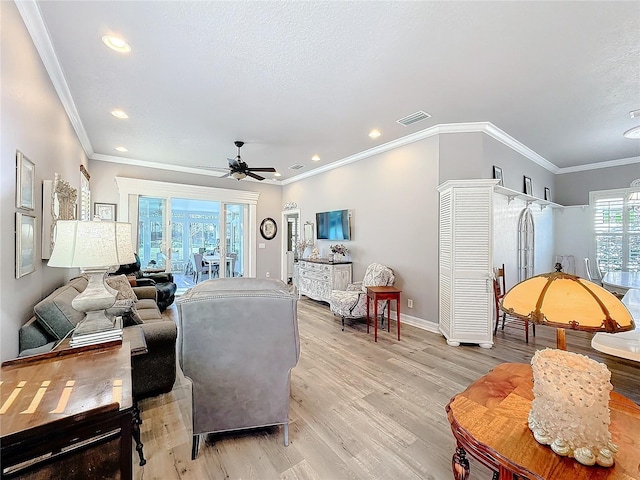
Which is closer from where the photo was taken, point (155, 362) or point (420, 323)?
point (155, 362)

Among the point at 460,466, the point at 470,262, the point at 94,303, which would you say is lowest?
the point at 460,466

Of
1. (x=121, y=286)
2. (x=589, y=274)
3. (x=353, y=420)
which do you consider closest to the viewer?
(x=353, y=420)

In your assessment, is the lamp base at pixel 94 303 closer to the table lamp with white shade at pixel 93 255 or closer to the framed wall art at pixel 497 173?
the table lamp with white shade at pixel 93 255

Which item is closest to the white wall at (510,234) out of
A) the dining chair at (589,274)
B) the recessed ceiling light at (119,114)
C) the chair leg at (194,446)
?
the dining chair at (589,274)

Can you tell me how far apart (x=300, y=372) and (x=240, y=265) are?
506cm

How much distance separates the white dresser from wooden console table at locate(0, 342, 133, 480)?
428cm

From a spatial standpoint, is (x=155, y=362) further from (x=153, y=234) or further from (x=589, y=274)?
(x=589, y=274)

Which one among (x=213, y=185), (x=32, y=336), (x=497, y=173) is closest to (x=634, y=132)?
(x=497, y=173)

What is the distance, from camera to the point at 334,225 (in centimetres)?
595

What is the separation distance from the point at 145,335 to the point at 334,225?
13.6ft

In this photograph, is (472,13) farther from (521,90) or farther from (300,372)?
(300,372)

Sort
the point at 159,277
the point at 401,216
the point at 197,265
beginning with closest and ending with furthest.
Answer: the point at 401,216, the point at 159,277, the point at 197,265

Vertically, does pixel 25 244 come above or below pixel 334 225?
below

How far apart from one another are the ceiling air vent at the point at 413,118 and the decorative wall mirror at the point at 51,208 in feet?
12.7
